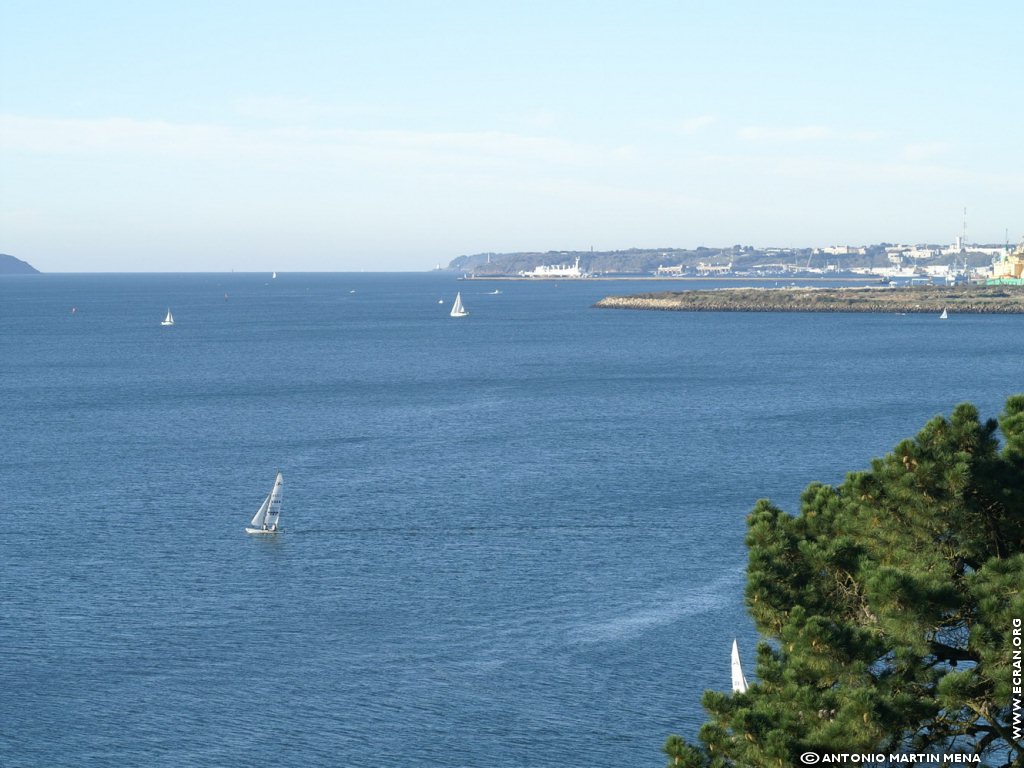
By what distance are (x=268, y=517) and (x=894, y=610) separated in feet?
140

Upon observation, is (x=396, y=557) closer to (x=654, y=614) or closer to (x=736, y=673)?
(x=654, y=614)

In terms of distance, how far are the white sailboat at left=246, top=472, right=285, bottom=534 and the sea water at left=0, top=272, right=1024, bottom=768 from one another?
806 millimetres

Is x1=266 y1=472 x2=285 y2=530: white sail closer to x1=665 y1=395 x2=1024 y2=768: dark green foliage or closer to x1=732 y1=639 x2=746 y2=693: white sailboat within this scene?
x1=732 y1=639 x2=746 y2=693: white sailboat

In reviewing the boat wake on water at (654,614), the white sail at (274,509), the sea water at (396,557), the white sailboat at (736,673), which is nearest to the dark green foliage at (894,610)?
the white sailboat at (736,673)

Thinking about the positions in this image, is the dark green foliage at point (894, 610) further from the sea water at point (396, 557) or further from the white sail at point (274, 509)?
the white sail at point (274, 509)

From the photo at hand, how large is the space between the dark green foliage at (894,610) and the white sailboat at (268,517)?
126ft

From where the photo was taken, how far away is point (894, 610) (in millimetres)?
16406

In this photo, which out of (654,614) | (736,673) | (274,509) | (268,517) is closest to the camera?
(736,673)

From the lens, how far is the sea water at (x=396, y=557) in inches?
1373

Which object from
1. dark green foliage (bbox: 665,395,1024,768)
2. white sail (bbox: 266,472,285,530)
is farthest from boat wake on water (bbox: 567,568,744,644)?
dark green foliage (bbox: 665,395,1024,768)

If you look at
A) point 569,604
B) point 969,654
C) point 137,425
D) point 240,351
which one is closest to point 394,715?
point 569,604

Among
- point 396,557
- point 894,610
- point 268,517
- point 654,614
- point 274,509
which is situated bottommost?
point 654,614

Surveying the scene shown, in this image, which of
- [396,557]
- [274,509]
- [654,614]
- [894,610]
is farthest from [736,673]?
[274,509]

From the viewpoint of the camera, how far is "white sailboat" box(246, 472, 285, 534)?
55469 millimetres
